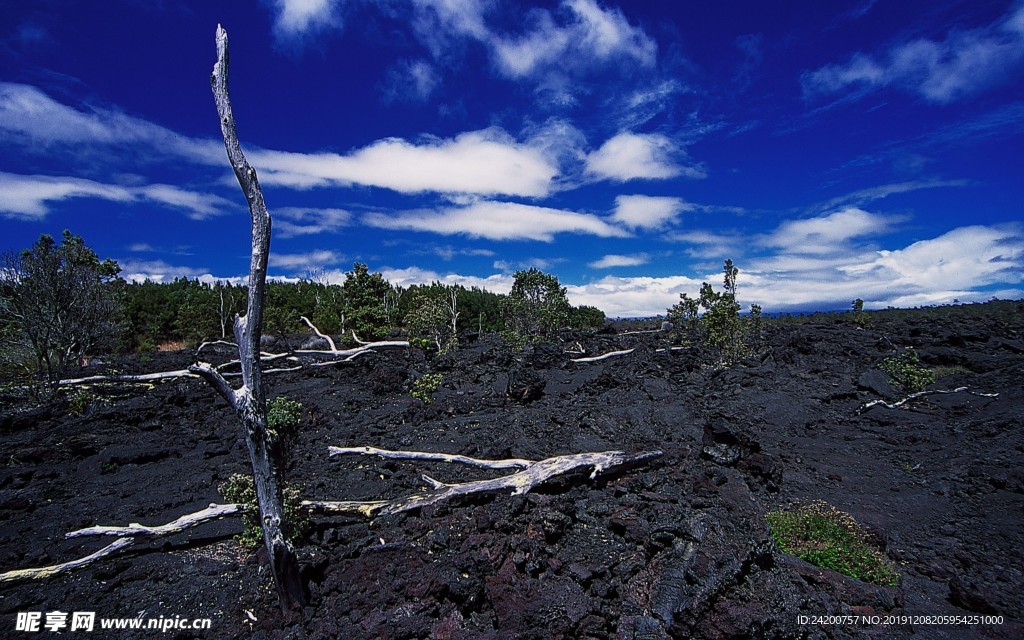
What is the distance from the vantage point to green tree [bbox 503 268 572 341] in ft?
123

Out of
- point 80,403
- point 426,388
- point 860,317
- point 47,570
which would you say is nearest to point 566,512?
point 47,570

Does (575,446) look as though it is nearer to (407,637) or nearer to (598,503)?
(598,503)

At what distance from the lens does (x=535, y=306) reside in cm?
3922

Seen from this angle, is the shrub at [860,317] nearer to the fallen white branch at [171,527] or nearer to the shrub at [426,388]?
the shrub at [426,388]

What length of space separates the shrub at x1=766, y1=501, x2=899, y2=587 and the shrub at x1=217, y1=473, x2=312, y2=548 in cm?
664

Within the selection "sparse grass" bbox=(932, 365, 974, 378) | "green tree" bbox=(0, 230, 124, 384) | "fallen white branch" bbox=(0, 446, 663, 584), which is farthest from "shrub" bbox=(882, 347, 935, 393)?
"green tree" bbox=(0, 230, 124, 384)

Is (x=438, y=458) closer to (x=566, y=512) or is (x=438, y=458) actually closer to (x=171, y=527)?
(x=566, y=512)

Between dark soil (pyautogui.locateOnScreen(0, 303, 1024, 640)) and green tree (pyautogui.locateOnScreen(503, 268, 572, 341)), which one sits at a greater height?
green tree (pyautogui.locateOnScreen(503, 268, 572, 341))

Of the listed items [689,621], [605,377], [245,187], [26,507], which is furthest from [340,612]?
[605,377]

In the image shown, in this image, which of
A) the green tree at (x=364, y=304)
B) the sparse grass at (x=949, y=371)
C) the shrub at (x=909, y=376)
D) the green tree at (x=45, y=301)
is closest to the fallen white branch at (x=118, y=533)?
the green tree at (x=45, y=301)

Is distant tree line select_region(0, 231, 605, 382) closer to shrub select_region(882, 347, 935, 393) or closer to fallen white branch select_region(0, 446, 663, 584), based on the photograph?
fallen white branch select_region(0, 446, 663, 584)

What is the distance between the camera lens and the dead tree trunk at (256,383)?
203 inches

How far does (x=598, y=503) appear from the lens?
24.6ft

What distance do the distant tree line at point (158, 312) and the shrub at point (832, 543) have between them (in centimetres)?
2282
